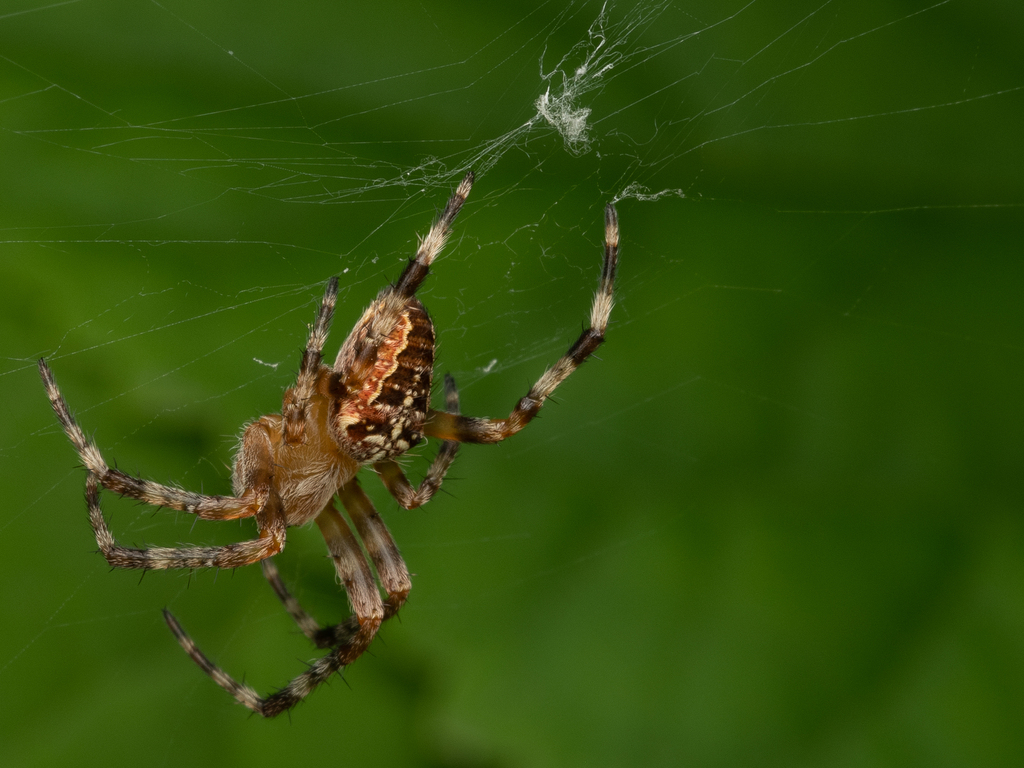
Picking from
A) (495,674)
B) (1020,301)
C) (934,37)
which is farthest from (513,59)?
(495,674)

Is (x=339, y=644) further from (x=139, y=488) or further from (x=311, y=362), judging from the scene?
(x=311, y=362)

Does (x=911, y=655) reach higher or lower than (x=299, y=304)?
lower

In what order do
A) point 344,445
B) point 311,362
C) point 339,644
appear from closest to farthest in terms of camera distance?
point 311,362 < point 344,445 < point 339,644

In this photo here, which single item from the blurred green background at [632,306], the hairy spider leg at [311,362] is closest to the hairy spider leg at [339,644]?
the blurred green background at [632,306]

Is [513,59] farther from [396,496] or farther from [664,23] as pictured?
[396,496]

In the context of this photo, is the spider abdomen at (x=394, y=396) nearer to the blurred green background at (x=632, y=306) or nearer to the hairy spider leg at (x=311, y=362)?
the hairy spider leg at (x=311, y=362)

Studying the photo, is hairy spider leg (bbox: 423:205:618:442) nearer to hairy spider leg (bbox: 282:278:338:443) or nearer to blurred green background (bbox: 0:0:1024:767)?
blurred green background (bbox: 0:0:1024:767)

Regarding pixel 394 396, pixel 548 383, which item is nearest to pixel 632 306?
pixel 548 383

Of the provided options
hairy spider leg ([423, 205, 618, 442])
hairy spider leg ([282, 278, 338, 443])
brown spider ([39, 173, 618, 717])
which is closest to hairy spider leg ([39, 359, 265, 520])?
brown spider ([39, 173, 618, 717])
